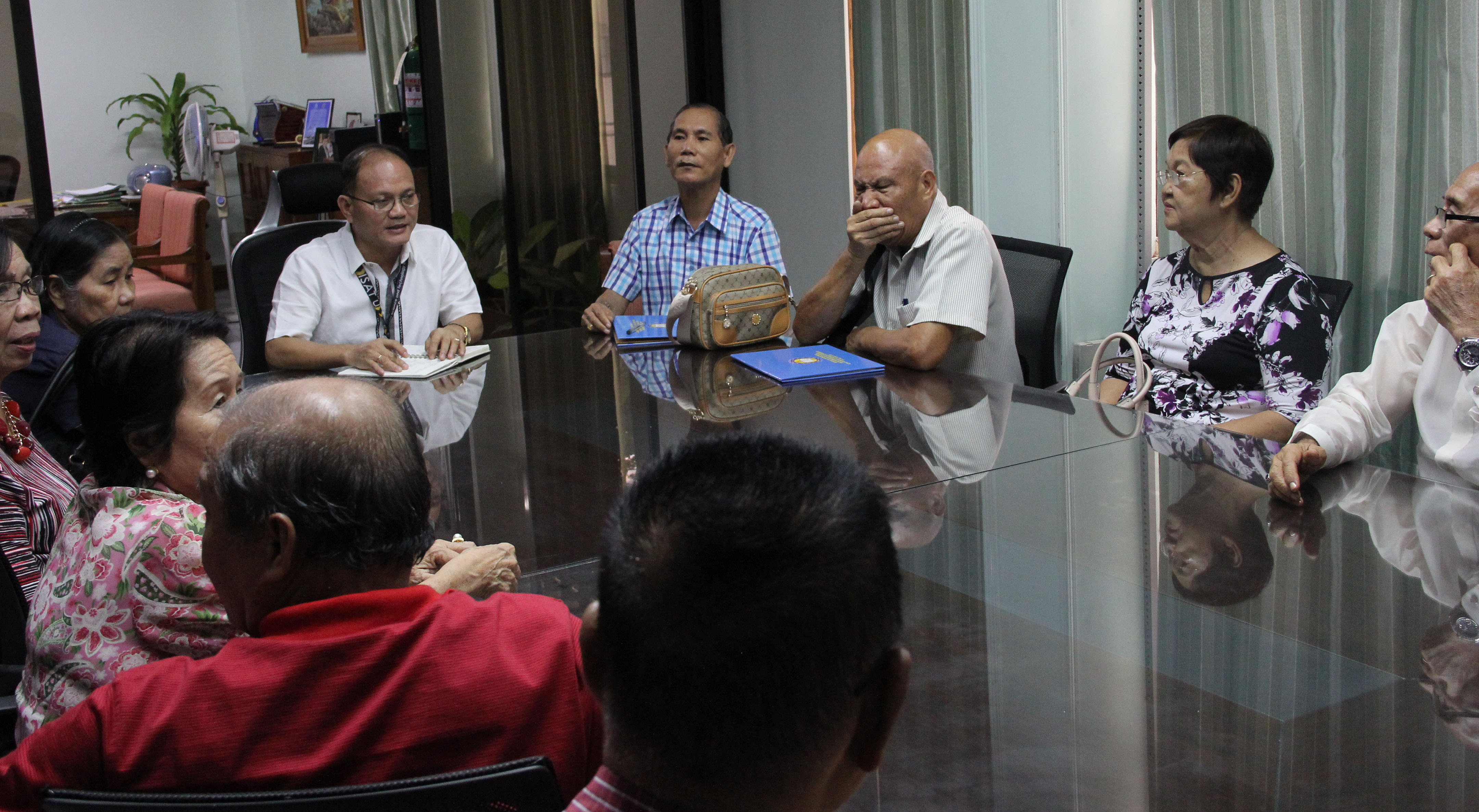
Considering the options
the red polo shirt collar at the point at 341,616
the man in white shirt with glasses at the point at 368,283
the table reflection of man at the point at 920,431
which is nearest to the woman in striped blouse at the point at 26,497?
the red polo shirt collar at the point at 341,616

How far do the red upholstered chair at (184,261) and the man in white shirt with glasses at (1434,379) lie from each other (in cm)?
533

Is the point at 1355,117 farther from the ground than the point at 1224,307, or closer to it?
farther from the ground

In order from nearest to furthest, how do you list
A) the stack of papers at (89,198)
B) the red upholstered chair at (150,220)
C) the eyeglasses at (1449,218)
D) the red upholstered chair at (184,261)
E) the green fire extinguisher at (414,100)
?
the eyeglasses at (1449,218), the green fire extinguisher at (414,100), the red upholstered chair at (184,261), the red upholstered chair at (150,220), the stack of papers at (89,198)

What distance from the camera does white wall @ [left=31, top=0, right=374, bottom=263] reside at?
732 centimetres

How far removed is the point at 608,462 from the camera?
212cm

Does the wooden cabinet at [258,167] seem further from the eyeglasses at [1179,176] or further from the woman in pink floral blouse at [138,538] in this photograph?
the woman in pink floral blouse at [138,538]

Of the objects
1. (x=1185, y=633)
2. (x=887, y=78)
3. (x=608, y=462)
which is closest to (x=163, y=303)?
→ (x=887, y=78)

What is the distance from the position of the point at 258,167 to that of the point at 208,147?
1.58 ft

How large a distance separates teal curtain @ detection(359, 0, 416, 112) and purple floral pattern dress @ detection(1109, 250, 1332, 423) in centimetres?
505

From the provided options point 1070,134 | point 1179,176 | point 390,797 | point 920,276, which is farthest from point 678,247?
point 390,797

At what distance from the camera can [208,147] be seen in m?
7.60

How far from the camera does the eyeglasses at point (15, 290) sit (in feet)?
7.58

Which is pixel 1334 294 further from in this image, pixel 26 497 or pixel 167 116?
pixel 167 116

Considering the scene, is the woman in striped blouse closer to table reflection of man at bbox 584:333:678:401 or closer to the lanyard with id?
table reflection of man at bbox 584:333:678:401
